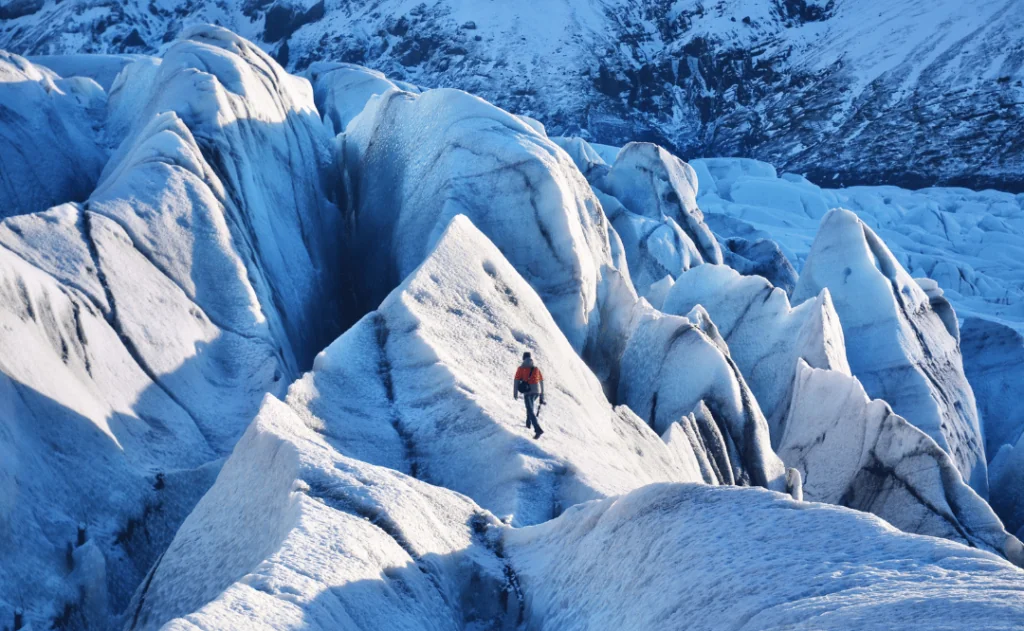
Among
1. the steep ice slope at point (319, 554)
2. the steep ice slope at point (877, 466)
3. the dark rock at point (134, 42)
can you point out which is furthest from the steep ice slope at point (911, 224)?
the dark rock at point (134, 42)

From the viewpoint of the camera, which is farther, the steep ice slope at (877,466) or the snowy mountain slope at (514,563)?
the steep ice slope at (877,466)

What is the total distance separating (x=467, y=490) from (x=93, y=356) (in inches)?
170

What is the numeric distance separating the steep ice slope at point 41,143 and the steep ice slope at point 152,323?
5.73 feet

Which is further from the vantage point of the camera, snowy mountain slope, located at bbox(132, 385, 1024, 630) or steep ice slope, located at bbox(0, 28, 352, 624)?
steep ice slope, located at bbox(0, 28, 352, 624)

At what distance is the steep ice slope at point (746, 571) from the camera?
435 cm

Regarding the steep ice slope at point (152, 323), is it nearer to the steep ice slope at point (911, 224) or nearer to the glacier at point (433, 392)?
the glacier at point (433, 392)

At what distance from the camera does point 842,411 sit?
1433 centimetres

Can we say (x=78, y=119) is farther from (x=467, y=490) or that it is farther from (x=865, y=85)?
(x=865, y=85)

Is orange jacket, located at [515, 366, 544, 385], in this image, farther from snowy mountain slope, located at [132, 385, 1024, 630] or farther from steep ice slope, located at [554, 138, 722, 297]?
steep ice slope, located at [554, 138, 722, 297]

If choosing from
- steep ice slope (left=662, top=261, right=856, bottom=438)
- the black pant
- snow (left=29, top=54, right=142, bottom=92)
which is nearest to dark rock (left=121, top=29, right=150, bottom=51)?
snow (left=29, top=54, right=142, bottom=92)

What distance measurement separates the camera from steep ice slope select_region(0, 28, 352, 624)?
8680 mm

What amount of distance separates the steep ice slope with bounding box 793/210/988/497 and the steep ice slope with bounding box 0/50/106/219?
1395 cm

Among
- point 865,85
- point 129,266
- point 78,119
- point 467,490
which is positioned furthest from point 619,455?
point 865,85

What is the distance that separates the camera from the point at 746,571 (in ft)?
16.9
